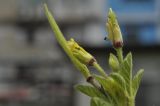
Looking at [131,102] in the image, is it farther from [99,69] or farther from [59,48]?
[59,48]

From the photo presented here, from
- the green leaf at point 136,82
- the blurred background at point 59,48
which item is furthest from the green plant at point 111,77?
the blurred background at point 59,48

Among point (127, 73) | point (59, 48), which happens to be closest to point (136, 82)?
point (127, 73)

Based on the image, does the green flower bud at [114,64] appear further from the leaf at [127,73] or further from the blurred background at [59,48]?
the blurred background at [59,48]

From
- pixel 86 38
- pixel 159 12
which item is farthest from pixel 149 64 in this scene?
pixel 86 38

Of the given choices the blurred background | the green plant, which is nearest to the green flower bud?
the green plant

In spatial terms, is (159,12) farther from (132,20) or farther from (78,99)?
(78,99)

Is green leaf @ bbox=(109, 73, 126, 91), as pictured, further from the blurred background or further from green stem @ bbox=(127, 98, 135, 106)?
the blurred background
